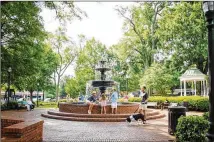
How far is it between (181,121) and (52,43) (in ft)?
122

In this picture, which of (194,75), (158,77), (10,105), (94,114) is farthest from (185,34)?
(94,114)

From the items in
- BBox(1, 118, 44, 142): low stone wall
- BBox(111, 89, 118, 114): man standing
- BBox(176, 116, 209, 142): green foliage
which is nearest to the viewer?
BBox(1, 118, 44, 142): low stone wall

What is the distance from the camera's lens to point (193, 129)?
8070 millimetres

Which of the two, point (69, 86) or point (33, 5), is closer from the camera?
point (33, 5)

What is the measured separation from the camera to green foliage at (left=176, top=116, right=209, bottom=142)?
8.05 meters

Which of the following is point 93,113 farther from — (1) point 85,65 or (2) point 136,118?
(1) point 85,65

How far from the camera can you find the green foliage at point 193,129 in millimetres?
8047

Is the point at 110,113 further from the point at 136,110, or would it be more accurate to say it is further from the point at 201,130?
the point at 201,130

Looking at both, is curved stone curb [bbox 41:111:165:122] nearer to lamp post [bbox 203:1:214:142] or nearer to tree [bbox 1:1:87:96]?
tree [bbox 1:1:87:96]

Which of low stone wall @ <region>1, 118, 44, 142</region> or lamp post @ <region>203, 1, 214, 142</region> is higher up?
lamp post @ <region>203, 1, 214, 142</region>

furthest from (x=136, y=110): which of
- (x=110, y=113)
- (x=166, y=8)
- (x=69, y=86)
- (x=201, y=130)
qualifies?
(x=69, y=86)

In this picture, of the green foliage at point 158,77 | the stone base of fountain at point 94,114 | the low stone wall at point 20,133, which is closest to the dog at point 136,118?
the stone base of fountain at point 94,114

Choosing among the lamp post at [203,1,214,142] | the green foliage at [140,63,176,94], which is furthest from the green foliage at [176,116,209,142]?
the green foliage at [140,63,176,94]

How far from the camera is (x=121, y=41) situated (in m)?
42.0
